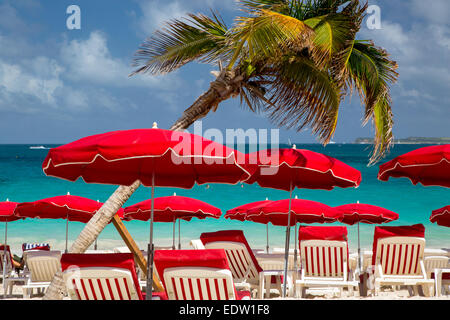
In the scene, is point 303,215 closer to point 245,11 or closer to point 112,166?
point 245,11

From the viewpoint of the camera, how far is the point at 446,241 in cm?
2800

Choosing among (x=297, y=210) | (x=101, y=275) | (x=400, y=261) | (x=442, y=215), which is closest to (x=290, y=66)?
(x=297, y=210)

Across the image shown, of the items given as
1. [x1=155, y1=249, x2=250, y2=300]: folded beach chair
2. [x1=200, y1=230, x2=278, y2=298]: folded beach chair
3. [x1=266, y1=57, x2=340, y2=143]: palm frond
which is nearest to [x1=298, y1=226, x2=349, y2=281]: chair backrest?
[x1=200, y1=230, x2=278, y2=298]: folded beach chair

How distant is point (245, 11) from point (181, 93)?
10132 centimetres

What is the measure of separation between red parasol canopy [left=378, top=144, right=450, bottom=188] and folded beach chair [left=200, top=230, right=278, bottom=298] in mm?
2341

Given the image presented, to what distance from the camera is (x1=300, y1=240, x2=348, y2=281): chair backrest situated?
27.7ft

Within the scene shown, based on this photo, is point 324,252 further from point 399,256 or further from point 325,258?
point 399,256

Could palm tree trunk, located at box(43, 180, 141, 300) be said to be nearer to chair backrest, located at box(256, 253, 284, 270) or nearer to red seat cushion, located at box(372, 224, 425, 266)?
chair backrest, located at box(256, 253, 284, 270)

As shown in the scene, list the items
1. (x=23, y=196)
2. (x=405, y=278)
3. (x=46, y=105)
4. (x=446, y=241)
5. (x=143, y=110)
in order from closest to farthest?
(x=405, y=278), (x=446, y=241), (x=23, y=196), (x=46, y=105), (x=143, y=110)

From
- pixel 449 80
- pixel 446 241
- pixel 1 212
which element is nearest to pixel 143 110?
pixel 449 80

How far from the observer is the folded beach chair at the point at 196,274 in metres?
4.98

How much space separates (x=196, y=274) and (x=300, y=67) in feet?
17.3

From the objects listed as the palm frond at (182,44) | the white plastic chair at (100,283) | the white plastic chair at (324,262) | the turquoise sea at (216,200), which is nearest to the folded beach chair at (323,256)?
the white plastic chair at (324,262)
